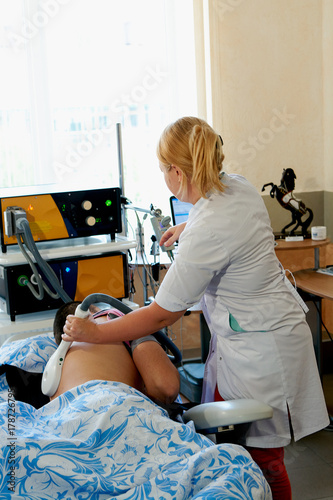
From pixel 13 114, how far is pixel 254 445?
7.87ft

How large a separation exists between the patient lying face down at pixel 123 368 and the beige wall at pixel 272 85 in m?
1.99

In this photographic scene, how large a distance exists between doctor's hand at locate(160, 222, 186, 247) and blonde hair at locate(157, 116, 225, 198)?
0.33m

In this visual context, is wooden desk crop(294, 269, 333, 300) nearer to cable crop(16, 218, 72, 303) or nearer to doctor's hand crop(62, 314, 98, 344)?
cable crop(16, 218, 72, 303)

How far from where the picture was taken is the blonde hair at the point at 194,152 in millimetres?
1507

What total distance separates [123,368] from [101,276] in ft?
2.63

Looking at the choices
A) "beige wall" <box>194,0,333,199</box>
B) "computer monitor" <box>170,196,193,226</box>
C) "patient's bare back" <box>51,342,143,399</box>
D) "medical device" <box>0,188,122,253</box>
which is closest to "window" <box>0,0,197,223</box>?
"beige wall" <box>194,0,333,199</box>

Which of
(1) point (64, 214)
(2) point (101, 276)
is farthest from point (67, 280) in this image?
(1) point (64, 214)

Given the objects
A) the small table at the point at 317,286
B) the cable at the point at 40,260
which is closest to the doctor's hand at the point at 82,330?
the cable at the point at 40,260

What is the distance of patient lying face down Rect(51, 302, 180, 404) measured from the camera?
1.59 meters

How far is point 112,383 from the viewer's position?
1479 mm

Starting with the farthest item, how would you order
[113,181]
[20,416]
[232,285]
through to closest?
[113,181]
[232,285]
[20,416]

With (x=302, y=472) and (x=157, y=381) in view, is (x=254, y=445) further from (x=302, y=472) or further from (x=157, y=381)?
(x=302, y=472)

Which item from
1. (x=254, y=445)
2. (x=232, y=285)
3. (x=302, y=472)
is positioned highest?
(x=232, y=285)

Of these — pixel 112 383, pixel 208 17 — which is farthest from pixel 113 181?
pixel 112 383
